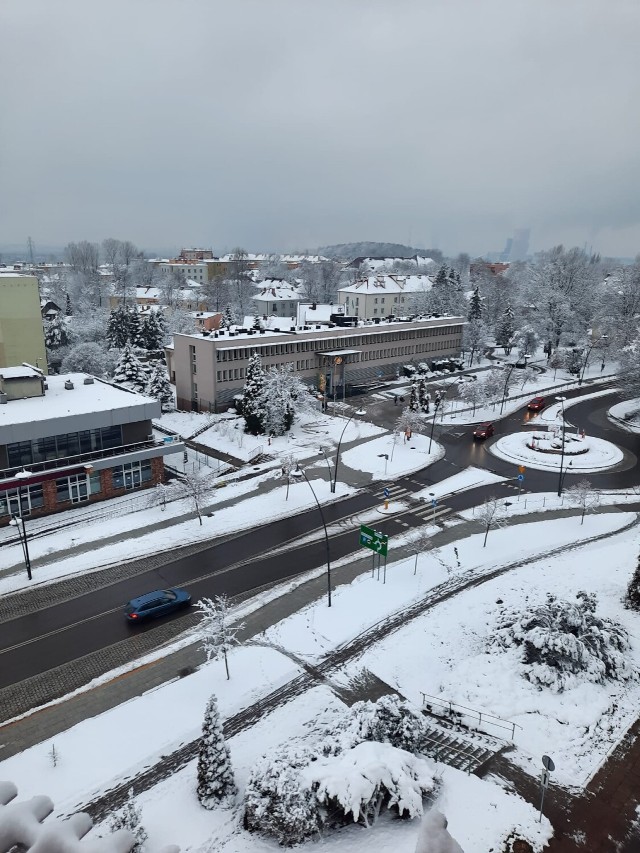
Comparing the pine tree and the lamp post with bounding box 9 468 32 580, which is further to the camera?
the lamp post with bounding box 9 468 32 580

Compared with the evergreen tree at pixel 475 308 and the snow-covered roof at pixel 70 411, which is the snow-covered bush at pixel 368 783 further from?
the evergreen tree at pixel 475 308

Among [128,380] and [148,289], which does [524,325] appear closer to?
[128,380]

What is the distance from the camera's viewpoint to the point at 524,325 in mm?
88688

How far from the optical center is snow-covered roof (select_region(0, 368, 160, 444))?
32031 millimetres

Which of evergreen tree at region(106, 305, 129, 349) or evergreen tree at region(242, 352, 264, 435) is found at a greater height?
evergreen tree at region(106, 305, 129, 349)

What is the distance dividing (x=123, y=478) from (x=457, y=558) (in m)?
21.8

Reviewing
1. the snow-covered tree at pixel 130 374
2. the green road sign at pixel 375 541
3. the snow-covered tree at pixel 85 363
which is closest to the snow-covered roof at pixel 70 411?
the snow-covered tree at pixel 130 374

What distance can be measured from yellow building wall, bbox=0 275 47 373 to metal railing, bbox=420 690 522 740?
52.9m

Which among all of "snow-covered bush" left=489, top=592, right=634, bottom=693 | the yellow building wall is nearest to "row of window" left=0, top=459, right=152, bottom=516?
"snow-covered bush" left=489, top=592, right=634, bottom=693

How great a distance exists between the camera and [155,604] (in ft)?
75.3

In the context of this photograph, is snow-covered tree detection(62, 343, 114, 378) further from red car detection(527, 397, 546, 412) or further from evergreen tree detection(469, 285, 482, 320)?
evergreen tree detection(469, 285, 482, 320)

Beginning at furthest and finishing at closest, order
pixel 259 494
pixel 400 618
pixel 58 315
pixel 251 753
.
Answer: pixel 58 315 < pixel 259 494 < pixel 400 618 < pixel 251 753

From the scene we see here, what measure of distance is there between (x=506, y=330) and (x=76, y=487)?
69847 millimetres

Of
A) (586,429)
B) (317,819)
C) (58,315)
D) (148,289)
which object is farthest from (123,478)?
(148,289)
